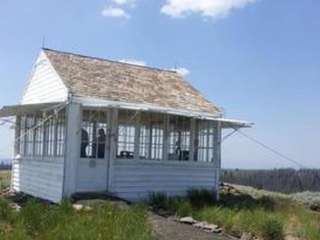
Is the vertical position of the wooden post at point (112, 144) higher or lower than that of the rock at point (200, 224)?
higher

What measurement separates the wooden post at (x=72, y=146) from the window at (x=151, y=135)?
2.24m

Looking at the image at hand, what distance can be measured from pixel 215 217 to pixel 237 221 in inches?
24.8

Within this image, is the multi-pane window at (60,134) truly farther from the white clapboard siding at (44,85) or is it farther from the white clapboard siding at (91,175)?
the white clapboard siding at (91,175)

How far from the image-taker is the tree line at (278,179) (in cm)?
2744

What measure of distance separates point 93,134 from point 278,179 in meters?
14.0

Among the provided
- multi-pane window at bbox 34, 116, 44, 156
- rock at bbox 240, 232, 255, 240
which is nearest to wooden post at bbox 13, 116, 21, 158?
multi-pane window at bbox 34, 116, 44, 156

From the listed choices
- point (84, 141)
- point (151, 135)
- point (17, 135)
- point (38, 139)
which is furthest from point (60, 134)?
point (17, 135)

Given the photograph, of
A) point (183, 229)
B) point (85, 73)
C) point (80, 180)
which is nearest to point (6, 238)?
point (183, 229)

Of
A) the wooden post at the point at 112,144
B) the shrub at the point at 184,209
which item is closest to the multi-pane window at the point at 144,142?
the wooden post at the point at 112,144

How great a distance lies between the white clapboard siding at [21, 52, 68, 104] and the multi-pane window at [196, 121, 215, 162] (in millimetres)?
4447

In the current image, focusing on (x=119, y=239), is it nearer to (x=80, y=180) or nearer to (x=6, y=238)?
(x=6, y=238)

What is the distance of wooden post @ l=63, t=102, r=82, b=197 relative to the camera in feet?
52.4

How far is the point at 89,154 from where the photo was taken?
652 inches

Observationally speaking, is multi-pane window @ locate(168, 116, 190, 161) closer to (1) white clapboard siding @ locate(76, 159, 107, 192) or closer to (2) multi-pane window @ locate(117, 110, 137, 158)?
(2) multi-pane window @ locate(117, 110, 137, 158)
